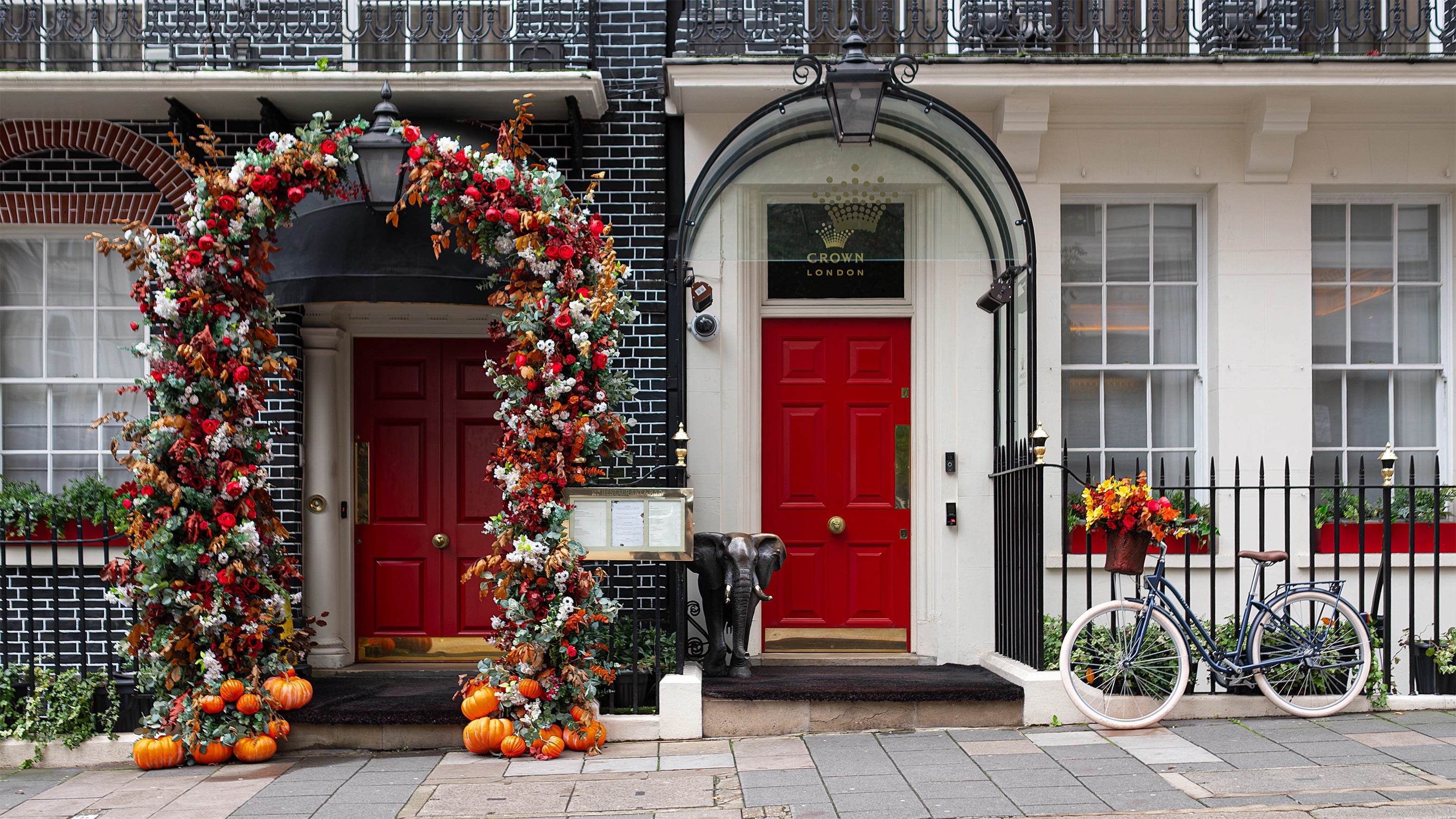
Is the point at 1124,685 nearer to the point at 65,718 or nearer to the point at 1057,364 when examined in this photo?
the point at 1057,364

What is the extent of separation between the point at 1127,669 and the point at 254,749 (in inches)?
191

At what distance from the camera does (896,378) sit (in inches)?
323

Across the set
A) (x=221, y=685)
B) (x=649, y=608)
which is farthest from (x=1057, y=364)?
(x=221, y=685)

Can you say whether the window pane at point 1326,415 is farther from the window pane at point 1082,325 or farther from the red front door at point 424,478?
the red front door at point 424,478

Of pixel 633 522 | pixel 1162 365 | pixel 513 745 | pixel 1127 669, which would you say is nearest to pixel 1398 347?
pixel 1162 365

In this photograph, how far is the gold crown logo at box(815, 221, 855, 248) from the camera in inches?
294

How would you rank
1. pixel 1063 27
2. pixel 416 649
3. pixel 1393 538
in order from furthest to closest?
pixel 416 649 < pixel 1063 27 < pixel 1393 538

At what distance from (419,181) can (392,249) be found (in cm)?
85

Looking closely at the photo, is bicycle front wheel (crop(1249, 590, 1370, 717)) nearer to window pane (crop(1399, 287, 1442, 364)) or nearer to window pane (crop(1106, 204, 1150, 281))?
window pane (crop(1399, 287, 1442, 364))

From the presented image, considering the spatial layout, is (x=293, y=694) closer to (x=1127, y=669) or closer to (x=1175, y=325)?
(x=1127, y=669)

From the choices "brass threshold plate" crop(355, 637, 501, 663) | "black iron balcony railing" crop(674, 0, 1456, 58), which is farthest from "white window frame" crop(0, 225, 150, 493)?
"black iron balcony railing" crop(674, 0, 1456, 58)

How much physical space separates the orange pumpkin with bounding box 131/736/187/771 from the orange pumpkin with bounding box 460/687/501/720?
1.55 metres

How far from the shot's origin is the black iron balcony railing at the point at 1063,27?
7.73 m

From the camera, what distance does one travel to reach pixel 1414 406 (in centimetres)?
820
